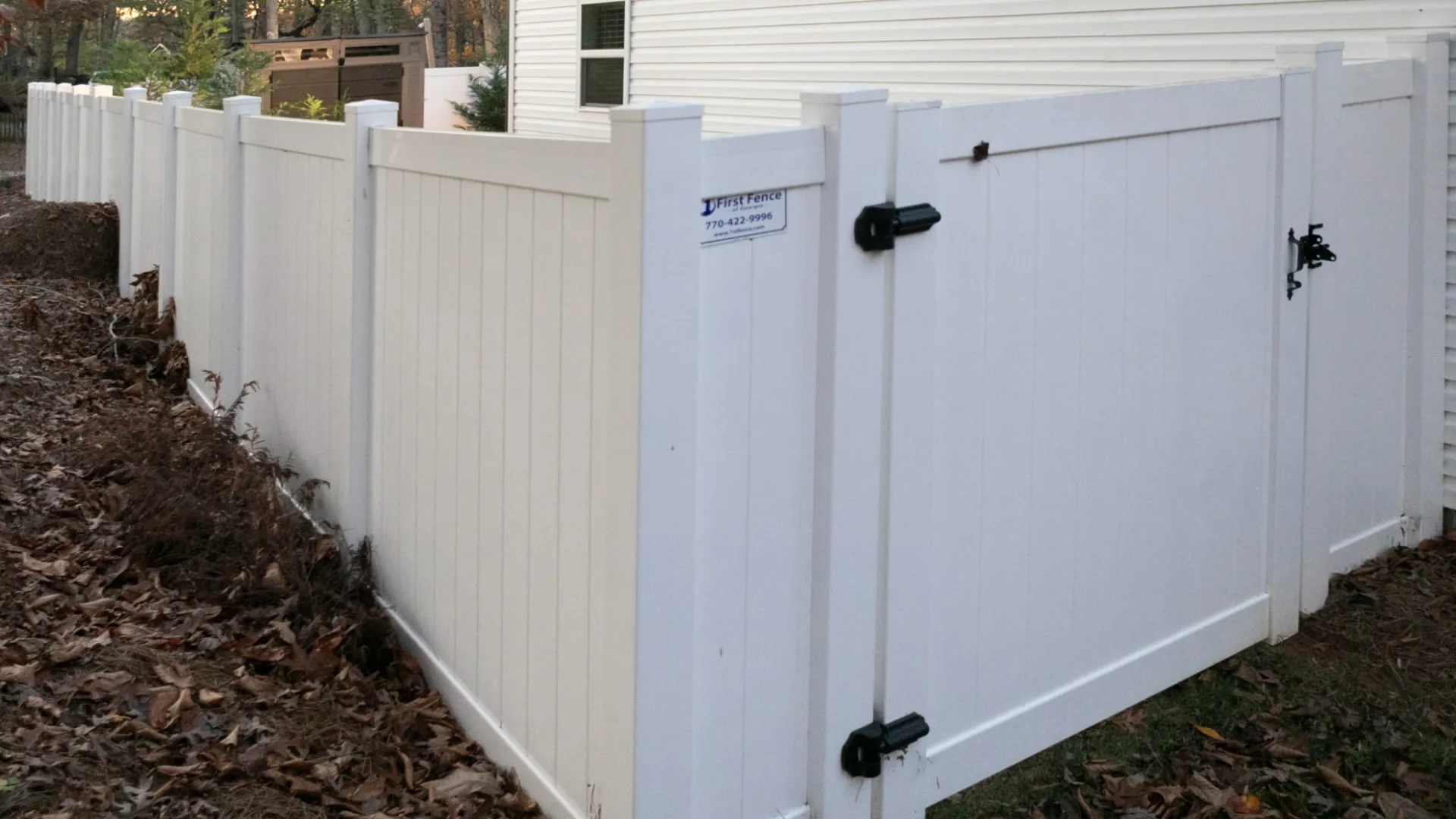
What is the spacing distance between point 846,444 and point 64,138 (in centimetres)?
1352

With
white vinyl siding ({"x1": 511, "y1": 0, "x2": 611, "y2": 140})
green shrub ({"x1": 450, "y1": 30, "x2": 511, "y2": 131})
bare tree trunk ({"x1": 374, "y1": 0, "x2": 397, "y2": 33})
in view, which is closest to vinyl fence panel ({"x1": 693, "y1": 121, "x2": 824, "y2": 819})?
white vinyl siding ({"x1": 511, "y1": 0, "x2": 611, "y2": 140})

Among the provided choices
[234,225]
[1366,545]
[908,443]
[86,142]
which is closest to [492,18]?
[86,142]

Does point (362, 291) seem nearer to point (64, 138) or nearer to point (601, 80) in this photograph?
point (601, 80)

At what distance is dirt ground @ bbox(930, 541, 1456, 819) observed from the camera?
3887 mm

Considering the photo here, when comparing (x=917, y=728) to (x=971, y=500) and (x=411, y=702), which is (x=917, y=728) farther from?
(x=411, y=702)

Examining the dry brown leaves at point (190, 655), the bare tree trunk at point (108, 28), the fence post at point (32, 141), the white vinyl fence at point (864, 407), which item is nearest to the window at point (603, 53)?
the fence post at point (32, 141)

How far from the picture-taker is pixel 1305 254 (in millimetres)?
4812

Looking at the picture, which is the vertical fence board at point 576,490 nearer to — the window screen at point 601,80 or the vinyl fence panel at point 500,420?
the vinyl fence panel at point 500,420

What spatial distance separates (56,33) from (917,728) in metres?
47.6

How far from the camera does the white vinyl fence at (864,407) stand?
3102mm

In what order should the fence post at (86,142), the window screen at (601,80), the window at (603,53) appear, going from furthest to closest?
the window screen at (601,80) < the window at (603,53) < the fence post at (86,142)

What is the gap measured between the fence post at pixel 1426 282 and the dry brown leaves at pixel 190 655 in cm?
398

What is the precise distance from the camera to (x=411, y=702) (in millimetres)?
4277

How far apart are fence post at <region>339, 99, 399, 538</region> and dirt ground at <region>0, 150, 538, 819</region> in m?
0.37
